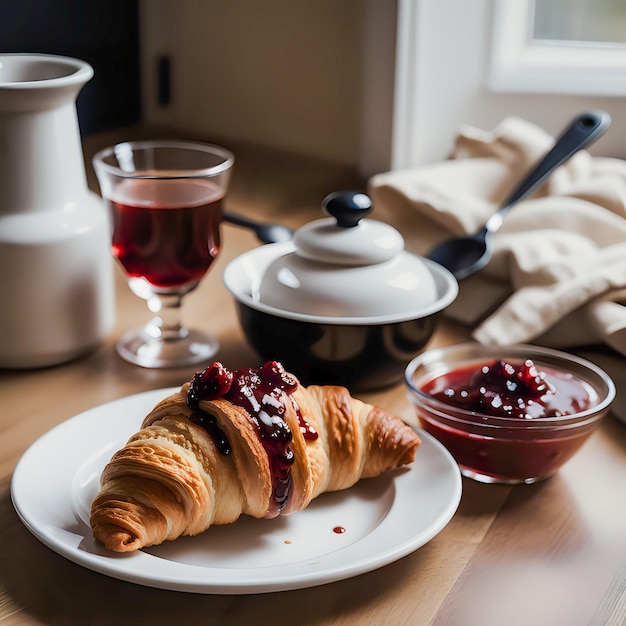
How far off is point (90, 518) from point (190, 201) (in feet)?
1.46

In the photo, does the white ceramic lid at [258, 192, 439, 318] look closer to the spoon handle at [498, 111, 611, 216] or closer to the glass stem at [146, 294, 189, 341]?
the glass stem at [146, 294, 189, 341]

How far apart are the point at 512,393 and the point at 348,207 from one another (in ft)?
0.82

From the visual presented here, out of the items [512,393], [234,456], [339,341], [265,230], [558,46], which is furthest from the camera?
[558,46]

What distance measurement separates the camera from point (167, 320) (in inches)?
45.2

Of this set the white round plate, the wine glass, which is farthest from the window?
the white round plate

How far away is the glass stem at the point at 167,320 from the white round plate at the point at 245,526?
24 centimetres

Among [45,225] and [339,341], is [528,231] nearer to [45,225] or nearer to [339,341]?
[339,341]

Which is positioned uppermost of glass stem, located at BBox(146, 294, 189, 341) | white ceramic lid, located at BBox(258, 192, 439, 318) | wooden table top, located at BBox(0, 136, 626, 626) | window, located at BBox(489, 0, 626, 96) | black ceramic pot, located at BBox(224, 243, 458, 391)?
window, located at BBox(489, 0, 626, 96)

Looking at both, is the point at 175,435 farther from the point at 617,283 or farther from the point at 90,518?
the point at 617,283

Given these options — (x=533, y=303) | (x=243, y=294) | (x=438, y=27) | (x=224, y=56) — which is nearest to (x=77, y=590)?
(x=243, y=294)

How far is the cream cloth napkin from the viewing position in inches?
43.9

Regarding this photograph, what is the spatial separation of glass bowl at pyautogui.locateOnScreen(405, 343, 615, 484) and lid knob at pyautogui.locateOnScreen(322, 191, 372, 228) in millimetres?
159

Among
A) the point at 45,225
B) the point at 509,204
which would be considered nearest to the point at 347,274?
the point at 45,225

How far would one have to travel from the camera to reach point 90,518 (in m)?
0.72
